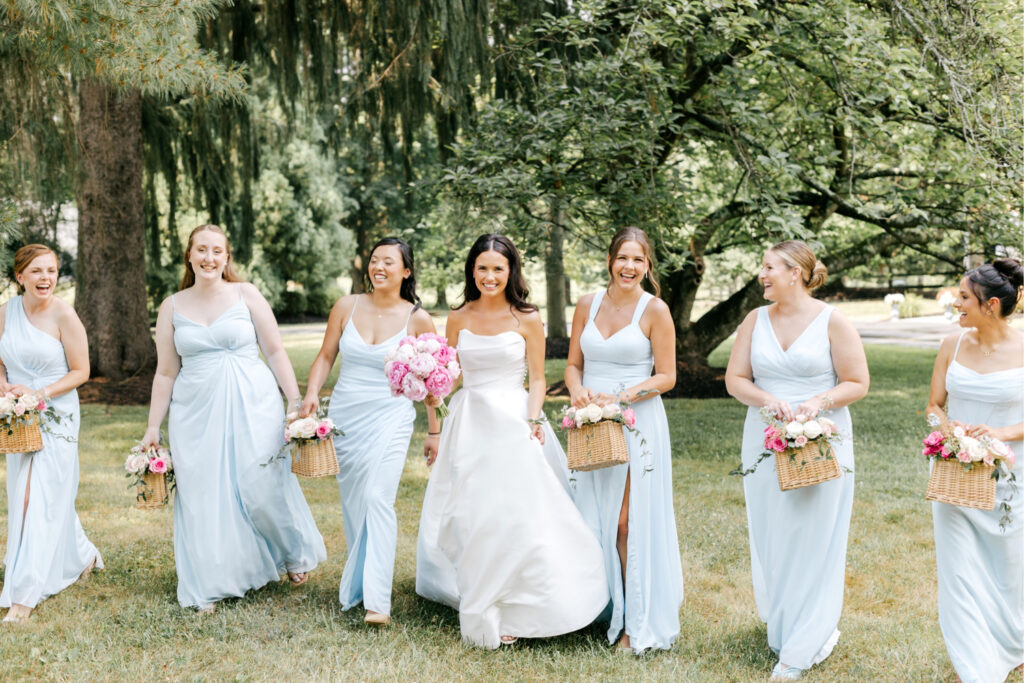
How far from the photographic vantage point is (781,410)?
3.62 meters

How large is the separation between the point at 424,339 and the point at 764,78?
8252 millimetres

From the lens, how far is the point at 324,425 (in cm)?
434

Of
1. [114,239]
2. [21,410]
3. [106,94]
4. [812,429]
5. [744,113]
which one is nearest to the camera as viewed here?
[812,429]

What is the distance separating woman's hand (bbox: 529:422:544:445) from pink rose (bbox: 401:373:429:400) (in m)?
0.52

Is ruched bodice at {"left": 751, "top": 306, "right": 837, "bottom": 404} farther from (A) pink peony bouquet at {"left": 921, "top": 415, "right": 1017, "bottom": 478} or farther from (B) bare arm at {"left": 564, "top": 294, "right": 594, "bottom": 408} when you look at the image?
(B) bare arm at {"left": 564, "top": 294, "right": 594, "bottom": 408}

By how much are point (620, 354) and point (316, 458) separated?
61.6 inches

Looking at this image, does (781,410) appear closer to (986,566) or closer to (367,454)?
(986,566)

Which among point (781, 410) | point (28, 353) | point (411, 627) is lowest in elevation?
point (411, 627)

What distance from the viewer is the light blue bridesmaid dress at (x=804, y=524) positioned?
3.74 m

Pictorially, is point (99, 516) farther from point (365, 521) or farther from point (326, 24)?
point (326, 24)

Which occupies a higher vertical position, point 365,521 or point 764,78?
point 764,78

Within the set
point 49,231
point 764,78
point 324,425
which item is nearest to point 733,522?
point 324,425

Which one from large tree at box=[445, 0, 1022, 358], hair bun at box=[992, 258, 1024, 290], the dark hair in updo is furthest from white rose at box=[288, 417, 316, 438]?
large tree at box=[445, 0, 1022, 358]

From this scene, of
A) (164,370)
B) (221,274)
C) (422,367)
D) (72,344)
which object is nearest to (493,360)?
(422,367)
